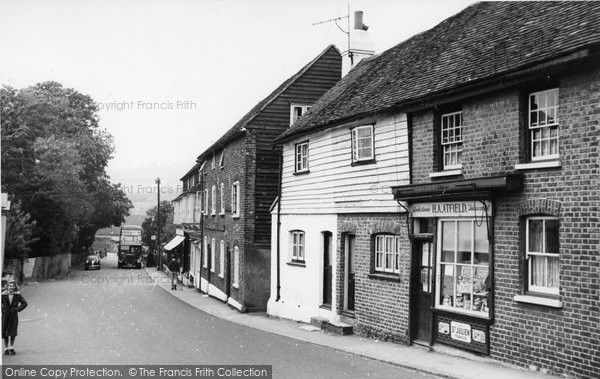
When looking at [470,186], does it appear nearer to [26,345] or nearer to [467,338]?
[467,338]

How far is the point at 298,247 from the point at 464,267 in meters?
8.78

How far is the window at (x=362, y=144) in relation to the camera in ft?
52.7

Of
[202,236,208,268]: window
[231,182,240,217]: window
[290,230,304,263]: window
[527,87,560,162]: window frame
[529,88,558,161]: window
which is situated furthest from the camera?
[202,236,208,268]: window

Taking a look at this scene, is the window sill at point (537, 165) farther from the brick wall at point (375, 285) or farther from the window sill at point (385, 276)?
the window sill at point (385, 276)

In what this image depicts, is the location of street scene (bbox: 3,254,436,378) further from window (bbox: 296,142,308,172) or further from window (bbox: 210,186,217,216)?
window (bbox: 210,186,217,216)

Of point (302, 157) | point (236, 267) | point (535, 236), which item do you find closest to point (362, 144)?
point (302, 157)

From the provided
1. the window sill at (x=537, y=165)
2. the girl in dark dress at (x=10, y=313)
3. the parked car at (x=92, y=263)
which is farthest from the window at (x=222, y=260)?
the parked car at (x=92, y=263)

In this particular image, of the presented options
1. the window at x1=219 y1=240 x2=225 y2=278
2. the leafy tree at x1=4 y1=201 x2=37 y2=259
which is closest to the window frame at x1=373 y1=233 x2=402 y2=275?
the window at x1=219 y1=240 x2=225 y2=278

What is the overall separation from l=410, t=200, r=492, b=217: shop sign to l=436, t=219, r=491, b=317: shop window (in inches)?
7.9

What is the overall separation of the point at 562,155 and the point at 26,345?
41.5ft

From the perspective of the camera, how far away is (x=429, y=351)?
13.2 meters

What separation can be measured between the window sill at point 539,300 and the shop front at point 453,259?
0.75 metres

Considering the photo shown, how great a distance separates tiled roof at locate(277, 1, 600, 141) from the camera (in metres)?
11.2

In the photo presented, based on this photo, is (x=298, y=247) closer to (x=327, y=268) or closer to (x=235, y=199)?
(x=327, y=268)
